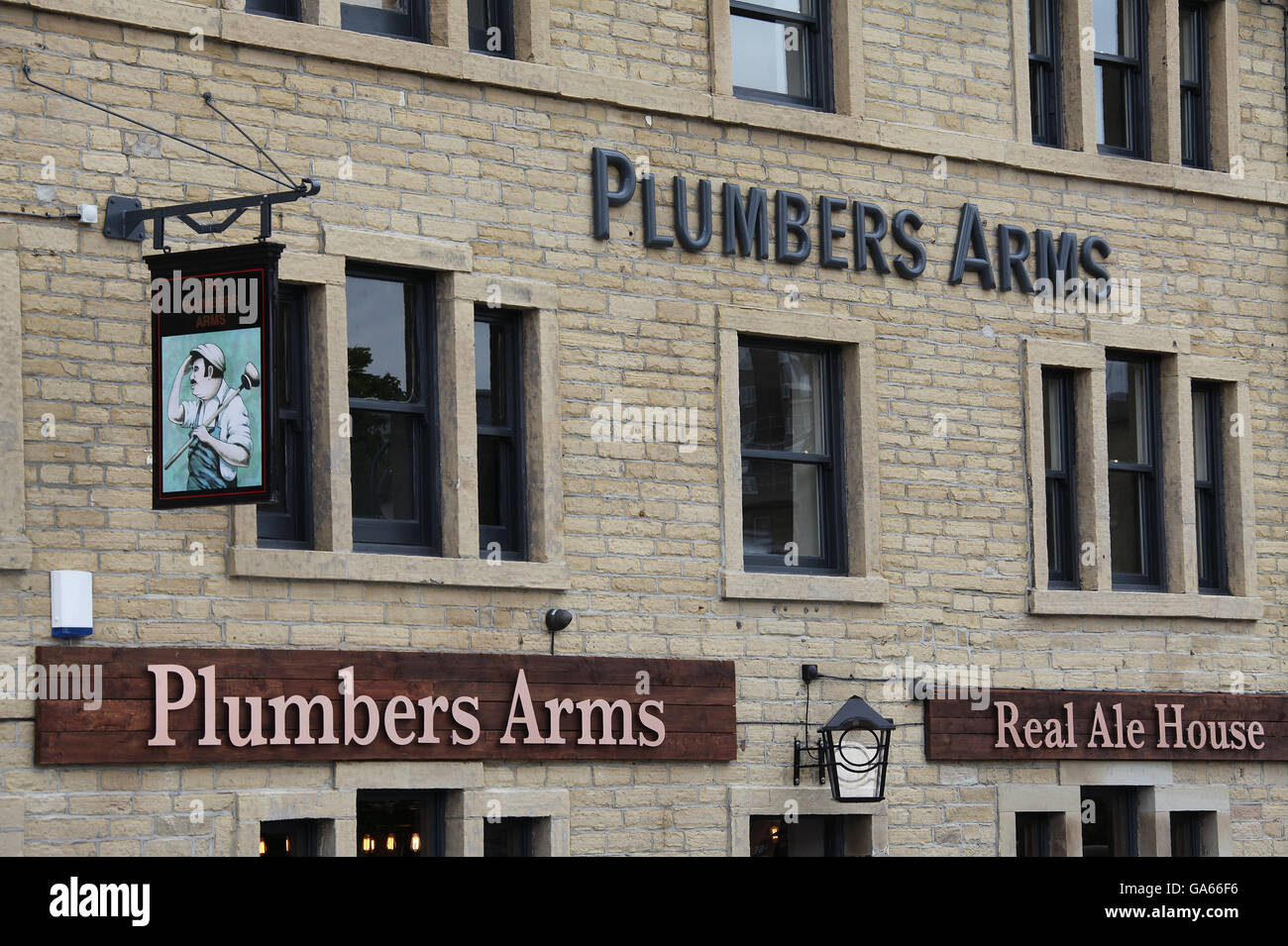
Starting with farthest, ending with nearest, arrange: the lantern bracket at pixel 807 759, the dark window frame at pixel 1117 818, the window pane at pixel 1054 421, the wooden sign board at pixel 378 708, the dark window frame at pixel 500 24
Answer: the window pane at pixel 1054 421 → the dark window frame at pixel 1117 818 → the lantern bracket at pixel 807 759 → the dark window frame at pixel 500 24 → the wooden sign board at pixel 378 708

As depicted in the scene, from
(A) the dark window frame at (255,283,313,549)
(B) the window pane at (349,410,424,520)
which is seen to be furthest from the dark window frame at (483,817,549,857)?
(A) the dark window frame at (255,283,313,549)

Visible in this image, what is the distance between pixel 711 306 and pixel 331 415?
2905 millimetres

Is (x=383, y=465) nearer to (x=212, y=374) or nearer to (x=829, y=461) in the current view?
(x=212, y=374)

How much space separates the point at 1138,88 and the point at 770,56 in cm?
345

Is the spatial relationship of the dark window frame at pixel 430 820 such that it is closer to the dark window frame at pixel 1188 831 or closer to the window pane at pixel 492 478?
the window pane at pixel 492 478

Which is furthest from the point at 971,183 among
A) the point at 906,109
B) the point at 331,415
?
the point at 331,415

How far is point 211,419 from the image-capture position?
11.3 m

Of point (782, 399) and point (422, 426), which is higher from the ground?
point (782, 399)

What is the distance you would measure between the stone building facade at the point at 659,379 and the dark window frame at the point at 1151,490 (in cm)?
11

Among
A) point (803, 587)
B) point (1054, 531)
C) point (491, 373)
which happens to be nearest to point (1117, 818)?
point (1054, 531)

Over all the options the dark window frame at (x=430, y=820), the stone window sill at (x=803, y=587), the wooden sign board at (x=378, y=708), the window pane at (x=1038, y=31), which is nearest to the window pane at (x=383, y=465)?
the wooden sign board at (x=378, y=708)

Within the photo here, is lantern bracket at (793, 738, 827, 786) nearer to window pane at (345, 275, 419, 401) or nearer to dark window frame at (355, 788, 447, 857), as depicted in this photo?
dark window frame at (355, 788, 447, 857)

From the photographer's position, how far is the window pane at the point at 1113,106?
55.7 ft

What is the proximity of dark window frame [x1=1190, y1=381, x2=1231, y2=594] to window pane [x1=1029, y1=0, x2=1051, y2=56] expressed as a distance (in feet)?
9.24
